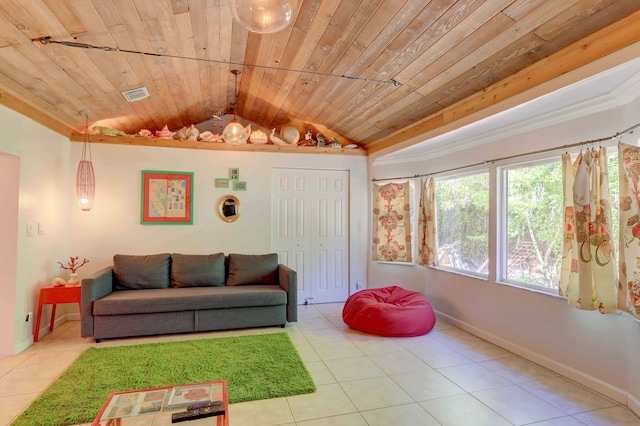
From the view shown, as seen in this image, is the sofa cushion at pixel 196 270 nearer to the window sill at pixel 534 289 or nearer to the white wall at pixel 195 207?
the white wall at pixel 195 207

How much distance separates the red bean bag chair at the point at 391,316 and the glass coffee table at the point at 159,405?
2086mm

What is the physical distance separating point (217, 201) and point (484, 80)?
11.6 feet

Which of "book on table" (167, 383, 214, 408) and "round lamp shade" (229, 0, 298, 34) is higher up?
"round lamp shade" (229, 0, 298, 34)

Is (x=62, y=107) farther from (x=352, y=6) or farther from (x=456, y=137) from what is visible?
(x=456, y=137)

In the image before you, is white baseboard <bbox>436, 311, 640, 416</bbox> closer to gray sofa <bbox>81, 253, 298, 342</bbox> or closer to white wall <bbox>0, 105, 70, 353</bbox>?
gray sofa <bbox>81, 253, 298, 342</bbox>

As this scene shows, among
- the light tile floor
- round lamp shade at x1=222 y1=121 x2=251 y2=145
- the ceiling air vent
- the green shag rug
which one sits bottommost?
the light tile floor

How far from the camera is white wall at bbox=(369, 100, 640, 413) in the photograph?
2490 millimetres

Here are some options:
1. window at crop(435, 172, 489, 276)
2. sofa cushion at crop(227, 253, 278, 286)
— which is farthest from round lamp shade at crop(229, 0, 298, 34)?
sofa cushion at crop(227, 253, 278, 286)

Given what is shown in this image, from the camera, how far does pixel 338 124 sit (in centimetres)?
495

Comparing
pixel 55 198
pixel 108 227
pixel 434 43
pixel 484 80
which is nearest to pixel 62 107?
pixel 55 198

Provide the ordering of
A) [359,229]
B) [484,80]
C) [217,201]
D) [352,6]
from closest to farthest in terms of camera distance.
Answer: [352,6] → [484,80] → [217,201] → [359,229]

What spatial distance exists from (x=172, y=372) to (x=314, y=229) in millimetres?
2874

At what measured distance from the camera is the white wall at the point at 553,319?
249 cm

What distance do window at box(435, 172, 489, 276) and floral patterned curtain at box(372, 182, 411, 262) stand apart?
0.48 metres
